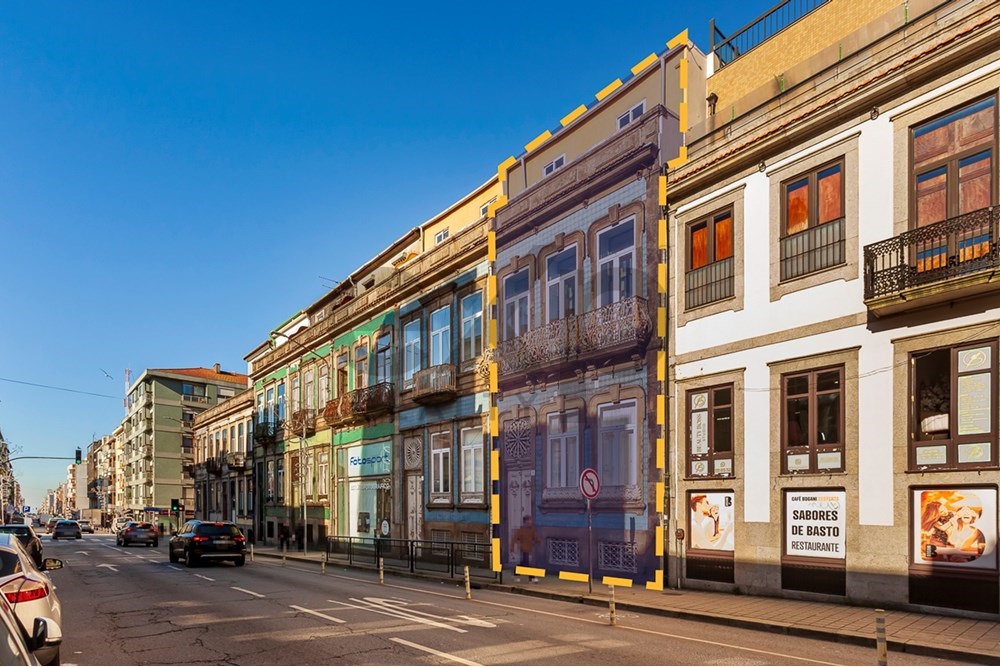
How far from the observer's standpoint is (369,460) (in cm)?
3600

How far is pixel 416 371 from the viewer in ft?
106

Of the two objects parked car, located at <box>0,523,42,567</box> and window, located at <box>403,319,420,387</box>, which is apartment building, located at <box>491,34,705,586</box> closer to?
window, located at <box>403,319,420,387</box>

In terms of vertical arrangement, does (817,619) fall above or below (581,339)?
below

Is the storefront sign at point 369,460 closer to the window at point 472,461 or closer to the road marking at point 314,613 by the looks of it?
the window at point 472,461

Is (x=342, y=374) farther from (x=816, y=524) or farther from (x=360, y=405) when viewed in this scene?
(x=816, y=524)

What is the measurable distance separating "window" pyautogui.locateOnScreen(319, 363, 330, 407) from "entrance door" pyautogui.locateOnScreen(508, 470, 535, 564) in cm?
1796

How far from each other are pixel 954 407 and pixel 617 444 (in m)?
8.85

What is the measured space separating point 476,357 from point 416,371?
192 inches

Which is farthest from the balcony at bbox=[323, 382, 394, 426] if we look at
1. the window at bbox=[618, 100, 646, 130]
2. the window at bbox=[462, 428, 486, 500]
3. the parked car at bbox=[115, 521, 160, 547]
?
the parked car at bbox=[115, 521, 160, 547]

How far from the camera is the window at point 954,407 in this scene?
541 inches

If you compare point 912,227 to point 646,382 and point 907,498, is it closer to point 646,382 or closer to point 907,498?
point 907,498

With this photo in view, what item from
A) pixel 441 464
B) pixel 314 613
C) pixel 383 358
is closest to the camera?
pixel 314 613

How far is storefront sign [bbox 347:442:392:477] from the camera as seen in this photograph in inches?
1355

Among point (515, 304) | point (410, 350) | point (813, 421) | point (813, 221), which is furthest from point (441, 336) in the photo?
point (813, 421)
